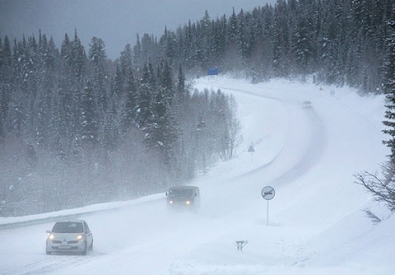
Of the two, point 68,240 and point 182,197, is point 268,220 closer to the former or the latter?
point 182,197

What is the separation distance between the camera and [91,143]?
70.1 metres

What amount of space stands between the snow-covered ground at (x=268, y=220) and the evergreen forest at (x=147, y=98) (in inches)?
246

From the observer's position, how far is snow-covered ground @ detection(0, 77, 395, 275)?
11383 mm

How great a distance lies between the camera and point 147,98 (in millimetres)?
58750

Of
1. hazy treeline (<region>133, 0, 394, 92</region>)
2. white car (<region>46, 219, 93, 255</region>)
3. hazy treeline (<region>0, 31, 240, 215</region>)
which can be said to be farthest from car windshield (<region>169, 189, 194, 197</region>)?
hazy treeline (<region>133, 0, 394, 92</region>)

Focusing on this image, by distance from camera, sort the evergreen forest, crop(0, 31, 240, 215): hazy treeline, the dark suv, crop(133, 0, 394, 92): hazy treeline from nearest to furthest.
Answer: the dark suv
crop(0, 31, 240, 215): hazy treeline
the evergreen forest
crop(133, 0, 394, 92): hazy treeline

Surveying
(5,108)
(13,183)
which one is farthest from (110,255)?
(5,108)

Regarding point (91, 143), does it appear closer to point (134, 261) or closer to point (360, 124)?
point (360, 124)

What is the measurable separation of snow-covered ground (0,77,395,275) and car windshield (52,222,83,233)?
118 cm

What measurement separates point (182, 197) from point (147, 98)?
105ft

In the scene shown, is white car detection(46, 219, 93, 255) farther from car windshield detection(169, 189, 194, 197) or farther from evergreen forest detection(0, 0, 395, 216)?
evergreen forest detection(0, 0, 395, 216)

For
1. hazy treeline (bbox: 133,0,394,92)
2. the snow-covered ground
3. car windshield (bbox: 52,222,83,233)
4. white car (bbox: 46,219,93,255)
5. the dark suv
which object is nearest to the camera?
the snow-covered ground

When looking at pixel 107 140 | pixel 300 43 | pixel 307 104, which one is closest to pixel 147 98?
pixel 107 140

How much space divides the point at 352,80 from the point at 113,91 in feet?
149
